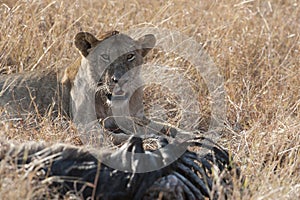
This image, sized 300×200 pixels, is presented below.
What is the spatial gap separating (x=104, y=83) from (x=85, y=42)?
38 cm

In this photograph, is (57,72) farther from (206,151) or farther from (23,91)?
(206,151)

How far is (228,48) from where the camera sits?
6.29 metres

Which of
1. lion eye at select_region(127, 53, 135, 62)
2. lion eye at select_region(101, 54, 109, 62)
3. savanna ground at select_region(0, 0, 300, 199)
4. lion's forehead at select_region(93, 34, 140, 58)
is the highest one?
lion's forehead at select_region(93, 34, 140, 58)

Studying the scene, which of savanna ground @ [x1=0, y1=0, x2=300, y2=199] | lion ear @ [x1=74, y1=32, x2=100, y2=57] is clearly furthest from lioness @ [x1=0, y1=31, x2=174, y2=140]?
savanna ground @ [x1=0, y1=0, x2=300, y2=199]

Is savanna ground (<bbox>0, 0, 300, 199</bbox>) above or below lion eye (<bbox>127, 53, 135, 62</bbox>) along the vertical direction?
below

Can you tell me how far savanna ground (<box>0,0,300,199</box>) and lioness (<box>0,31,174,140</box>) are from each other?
16.2 inches

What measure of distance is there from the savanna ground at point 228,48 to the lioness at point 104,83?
1.35 feet

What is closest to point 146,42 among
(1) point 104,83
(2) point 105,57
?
(2) point 105,57

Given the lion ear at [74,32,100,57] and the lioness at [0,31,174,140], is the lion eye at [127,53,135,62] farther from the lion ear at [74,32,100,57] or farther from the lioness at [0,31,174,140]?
the lion ear at [74,32,100,57]

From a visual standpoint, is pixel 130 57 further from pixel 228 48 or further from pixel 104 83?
pixel 228 48

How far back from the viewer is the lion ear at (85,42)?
5199mm

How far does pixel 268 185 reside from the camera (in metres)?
3.48

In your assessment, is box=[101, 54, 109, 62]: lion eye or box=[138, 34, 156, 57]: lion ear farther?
box=[138, 34, 156, 57]: lion ear

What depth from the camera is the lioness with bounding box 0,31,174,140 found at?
507 centimetres
